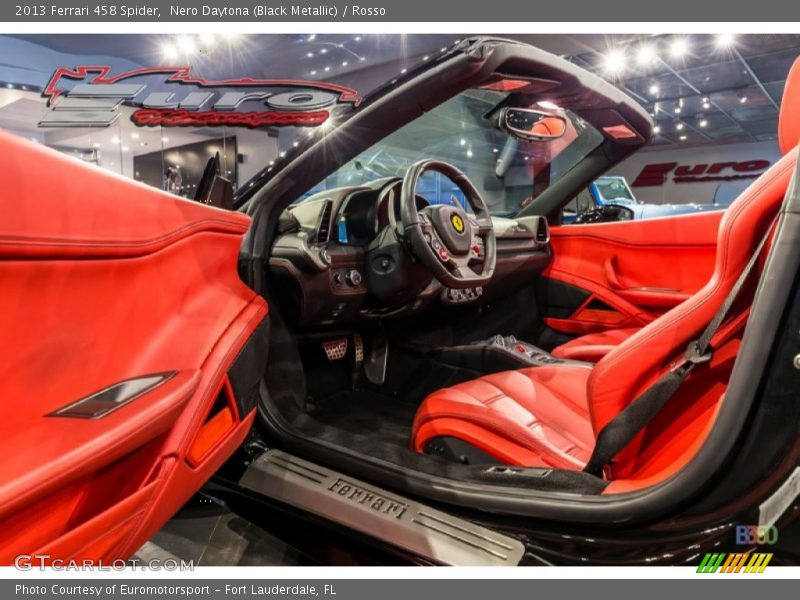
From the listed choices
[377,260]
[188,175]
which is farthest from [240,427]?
[188,175]

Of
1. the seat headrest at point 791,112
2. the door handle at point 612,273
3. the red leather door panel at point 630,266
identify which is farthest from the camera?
the door handle at point 612,273

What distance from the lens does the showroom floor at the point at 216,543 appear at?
1.45 meters

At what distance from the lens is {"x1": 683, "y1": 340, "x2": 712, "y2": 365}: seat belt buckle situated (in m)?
0.95

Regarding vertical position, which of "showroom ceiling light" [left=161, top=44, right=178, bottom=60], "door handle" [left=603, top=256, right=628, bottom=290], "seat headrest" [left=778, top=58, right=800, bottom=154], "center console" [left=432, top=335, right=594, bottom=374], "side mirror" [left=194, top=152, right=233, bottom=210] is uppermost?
"showroom ceiling light" [left=161, top=44, right=178, bottom=60]

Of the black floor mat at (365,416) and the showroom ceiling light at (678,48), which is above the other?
the showroom ceiling light at (678,48)

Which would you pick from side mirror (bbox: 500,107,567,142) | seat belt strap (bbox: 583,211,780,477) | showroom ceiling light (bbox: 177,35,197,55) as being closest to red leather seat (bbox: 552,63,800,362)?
side mirror (bbox: 500,107,567,142)

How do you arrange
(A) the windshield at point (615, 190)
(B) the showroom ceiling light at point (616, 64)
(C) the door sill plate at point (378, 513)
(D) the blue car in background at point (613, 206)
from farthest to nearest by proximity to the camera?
(A) the windshield at point (615, 190) < (B) the showroom ceiling light at point (616, 64) < (D) the blue car in background at point (613, 206) < (C) the door sill plate at point (378, 513)

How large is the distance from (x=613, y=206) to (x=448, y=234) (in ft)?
10.5

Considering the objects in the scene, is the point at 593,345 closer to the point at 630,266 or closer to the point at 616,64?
the point at 630,266

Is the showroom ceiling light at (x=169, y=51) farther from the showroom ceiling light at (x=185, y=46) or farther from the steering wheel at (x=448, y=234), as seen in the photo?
the steering wheel at (x=448, y=234)

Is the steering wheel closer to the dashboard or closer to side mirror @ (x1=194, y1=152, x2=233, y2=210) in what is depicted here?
the dashboard

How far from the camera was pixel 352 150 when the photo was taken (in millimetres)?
1596

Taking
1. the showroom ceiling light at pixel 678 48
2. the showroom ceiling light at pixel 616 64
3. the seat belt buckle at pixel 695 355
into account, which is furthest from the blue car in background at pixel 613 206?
the seat belt buckle at pixel 695 355

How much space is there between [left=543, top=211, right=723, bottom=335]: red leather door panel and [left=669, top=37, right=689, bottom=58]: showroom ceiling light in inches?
174
